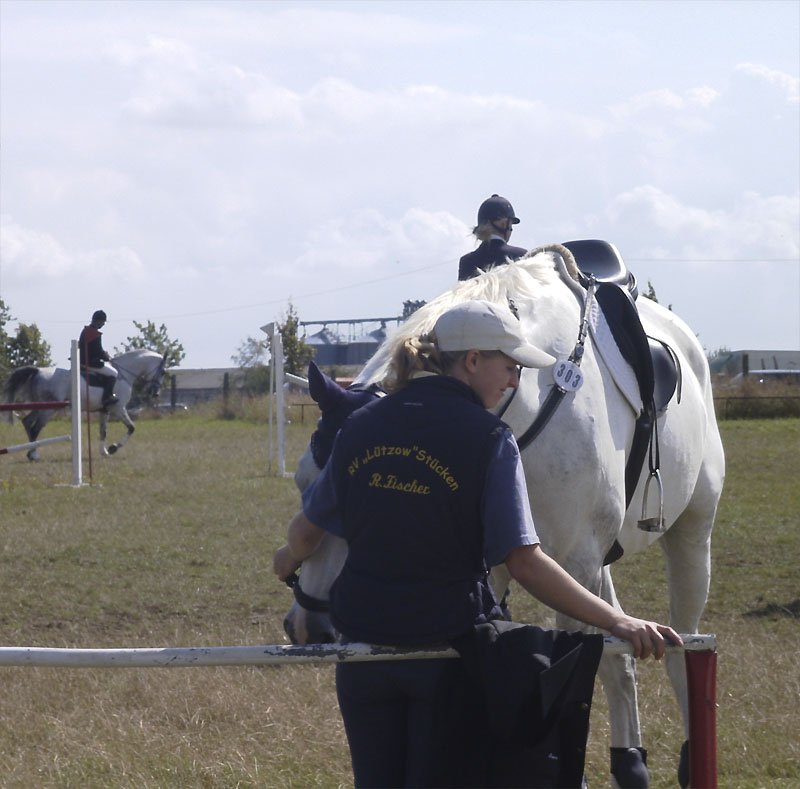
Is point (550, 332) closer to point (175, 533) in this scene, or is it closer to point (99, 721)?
point (99, 721)

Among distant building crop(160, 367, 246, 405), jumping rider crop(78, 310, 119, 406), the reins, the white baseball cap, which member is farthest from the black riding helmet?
distant building crop(160, 367, 246, 405)

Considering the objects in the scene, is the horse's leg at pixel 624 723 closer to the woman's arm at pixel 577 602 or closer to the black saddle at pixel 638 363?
the black saddle at pixel 638 363

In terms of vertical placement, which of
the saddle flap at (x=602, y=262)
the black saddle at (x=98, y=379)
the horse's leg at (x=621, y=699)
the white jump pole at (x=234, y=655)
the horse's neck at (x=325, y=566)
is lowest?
the horse's leg at (x=621, y=699)

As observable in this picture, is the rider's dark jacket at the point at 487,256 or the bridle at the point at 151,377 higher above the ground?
the rider's dark jacket at the point at 487,256

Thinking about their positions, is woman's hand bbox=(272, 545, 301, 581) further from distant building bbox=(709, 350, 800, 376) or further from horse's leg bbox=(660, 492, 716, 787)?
distant building bbox=(709, 350, 800, 376)

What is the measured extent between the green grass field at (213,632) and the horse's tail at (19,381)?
15.1 ft

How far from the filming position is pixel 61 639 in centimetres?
663

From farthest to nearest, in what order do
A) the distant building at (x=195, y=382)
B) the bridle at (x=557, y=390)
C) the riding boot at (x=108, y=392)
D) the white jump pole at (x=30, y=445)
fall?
the distant building at (x=195, y=382)
the riding boot at (x=108, y=392)
the white jump pole at (x=30, y=445)
the bridle at (x=557, y=390)

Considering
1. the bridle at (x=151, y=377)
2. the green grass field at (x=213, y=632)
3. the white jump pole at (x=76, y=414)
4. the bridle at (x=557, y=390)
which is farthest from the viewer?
the bridle at (x=151, y=377)

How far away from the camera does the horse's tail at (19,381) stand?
63.2 feet

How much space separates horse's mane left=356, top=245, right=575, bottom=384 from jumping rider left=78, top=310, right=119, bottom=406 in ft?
51.5

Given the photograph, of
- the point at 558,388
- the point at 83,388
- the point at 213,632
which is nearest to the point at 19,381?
the point at 83,388

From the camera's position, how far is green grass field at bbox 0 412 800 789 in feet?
13.8

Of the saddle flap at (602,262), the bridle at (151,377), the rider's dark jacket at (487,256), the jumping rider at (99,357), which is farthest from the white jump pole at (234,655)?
the bridle at (151,377)
